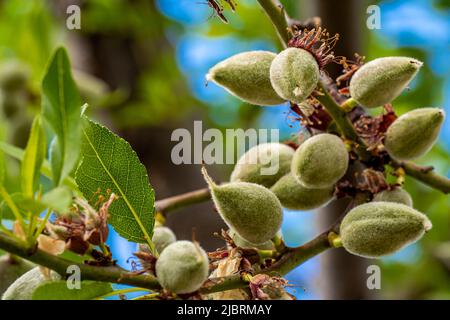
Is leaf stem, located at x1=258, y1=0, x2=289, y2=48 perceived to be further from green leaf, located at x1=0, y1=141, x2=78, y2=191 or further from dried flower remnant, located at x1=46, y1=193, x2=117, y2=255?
green leaf, located at x1=0, y1=141, x2=78, y2=191

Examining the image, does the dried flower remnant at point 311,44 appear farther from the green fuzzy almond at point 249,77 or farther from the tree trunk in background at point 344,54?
the tree trunk in background at point 344,54

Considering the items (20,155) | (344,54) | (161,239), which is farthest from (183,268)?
(344,54)

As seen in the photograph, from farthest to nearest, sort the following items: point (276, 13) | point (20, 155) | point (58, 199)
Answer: point (20, 155)
point (276, 13)
point (58, 199)

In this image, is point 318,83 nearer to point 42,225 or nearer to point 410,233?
point 410,233

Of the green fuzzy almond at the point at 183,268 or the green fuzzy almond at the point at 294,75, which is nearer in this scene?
the green fuzzy almond at the point at 183,268

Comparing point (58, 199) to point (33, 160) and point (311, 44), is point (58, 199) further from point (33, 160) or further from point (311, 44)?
point (311, 44)

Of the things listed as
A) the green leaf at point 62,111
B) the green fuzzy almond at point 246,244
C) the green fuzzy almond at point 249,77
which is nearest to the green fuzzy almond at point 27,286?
the green leaf at point 62,111
